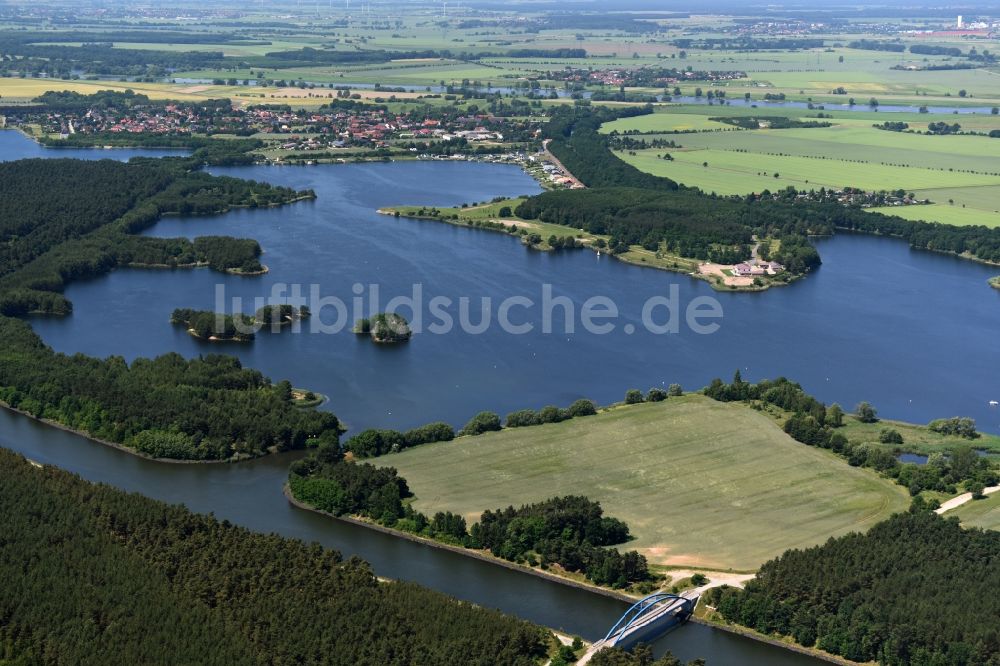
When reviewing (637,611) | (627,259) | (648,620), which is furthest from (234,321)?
(648,620)

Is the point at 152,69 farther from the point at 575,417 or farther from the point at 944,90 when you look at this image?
the point at 575,417

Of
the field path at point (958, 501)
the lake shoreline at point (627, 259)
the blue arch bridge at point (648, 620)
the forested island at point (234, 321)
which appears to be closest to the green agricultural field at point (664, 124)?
the lake shoreline at point (627, 259)

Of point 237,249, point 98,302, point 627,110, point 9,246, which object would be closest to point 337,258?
point 237,249

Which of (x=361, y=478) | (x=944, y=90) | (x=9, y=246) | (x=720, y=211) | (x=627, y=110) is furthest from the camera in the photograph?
(x=944, y=90)

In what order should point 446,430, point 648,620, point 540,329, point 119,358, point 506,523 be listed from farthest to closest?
point 540,329, point 119,358, point 446,430, point 506,523, point 648,620

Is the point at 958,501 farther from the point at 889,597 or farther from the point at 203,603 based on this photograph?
the point at 203,603

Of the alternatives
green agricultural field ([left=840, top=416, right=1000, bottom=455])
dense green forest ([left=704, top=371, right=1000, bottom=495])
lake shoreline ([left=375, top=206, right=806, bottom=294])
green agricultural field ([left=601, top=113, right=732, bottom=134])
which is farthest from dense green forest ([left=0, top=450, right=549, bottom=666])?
green agricultural field ([left=601, top=113, right=732, bottom=134])
